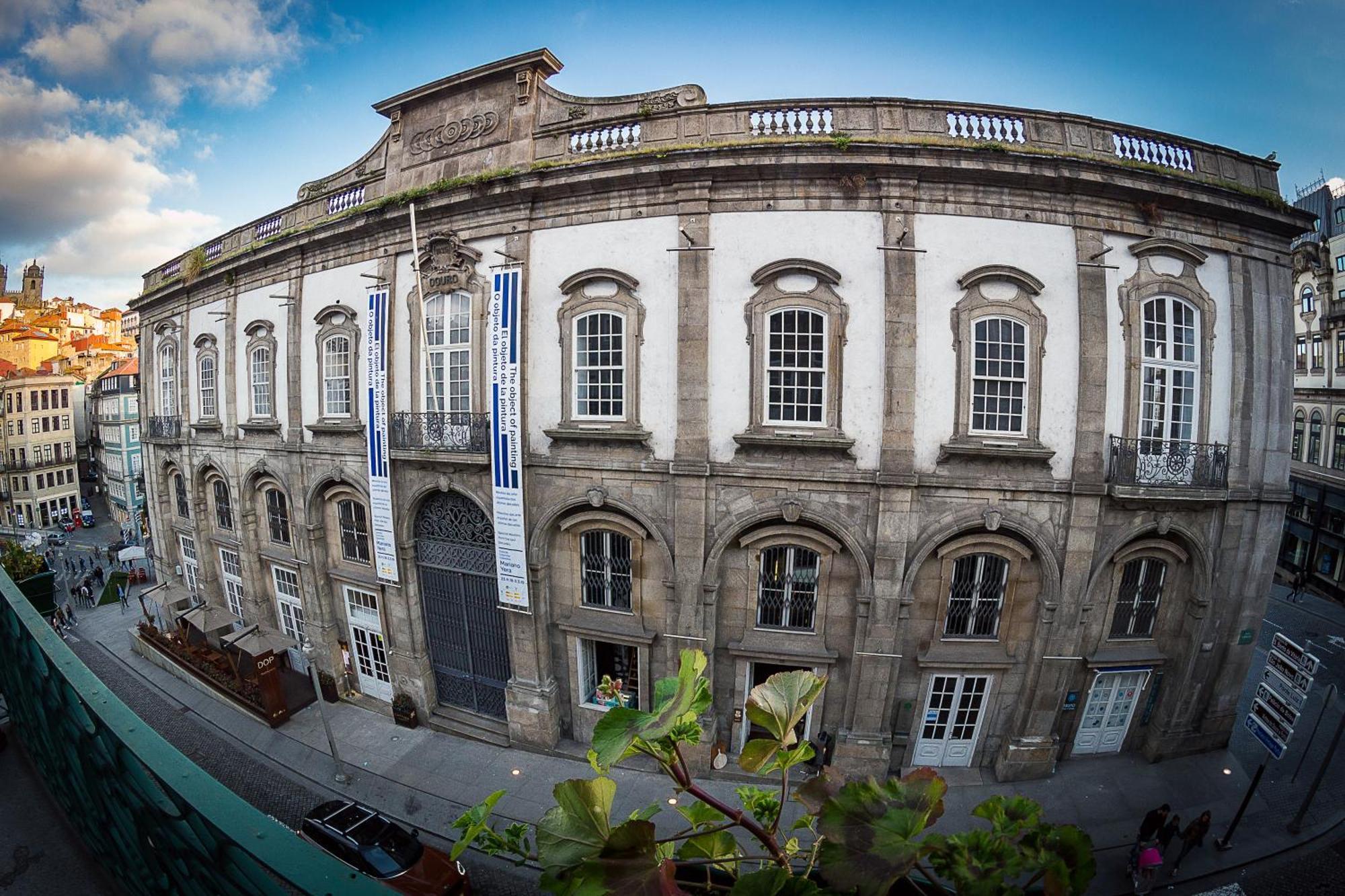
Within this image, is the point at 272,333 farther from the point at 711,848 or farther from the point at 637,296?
the point at 711,848

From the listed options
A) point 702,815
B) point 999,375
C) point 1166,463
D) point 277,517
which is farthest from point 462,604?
point 1166,463

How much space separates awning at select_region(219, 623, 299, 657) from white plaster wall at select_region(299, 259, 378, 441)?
19.4 ft

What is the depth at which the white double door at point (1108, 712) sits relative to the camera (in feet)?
43.4

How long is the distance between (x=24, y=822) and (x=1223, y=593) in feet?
64.3

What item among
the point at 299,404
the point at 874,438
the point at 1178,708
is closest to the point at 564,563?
the point at 874,438

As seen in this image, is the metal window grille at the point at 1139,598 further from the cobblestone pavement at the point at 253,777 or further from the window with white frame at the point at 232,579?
the window with white frame at the point at 232,579

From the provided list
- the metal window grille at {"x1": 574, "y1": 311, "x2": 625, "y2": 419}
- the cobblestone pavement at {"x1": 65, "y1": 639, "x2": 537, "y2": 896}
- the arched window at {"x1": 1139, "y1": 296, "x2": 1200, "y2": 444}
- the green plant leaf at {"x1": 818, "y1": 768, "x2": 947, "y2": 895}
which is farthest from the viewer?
the metal window grille at {"x1": 574, "y1": 311, "x2": 625, "y2": 419}

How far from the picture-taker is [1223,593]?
12906 mm

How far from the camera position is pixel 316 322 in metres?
16.1

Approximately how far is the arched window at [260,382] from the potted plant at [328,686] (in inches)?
328

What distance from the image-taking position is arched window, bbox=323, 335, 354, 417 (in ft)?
52.1

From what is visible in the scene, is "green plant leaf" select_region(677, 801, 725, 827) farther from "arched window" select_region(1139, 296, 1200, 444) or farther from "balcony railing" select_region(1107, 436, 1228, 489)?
"arched window" select_region(1139, 296, 1200, 444)

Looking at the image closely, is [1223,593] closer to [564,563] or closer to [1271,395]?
[1271,395]

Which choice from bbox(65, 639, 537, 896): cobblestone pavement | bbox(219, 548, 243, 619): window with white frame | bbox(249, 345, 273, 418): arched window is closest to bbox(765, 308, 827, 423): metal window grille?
bbox(65, 639, 537, 896): cobblestone pavement
